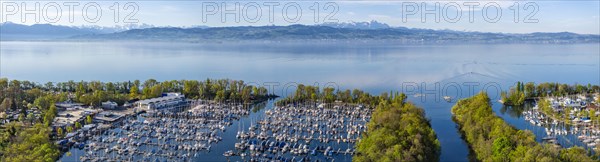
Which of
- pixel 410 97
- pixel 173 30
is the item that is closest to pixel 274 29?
pixel 173 30

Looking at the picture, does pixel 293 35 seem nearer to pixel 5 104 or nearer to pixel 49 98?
pixel 49 98

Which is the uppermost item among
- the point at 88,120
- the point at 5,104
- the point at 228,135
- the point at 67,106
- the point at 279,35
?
the point at 279,35

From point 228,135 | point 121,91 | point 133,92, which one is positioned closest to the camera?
point 228,135

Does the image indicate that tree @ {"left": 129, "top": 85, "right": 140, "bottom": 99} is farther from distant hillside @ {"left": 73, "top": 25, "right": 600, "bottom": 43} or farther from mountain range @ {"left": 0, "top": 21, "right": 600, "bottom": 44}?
distant hillside @ {"left": 73, "top": 25, "right": 600, "bottom": 43}

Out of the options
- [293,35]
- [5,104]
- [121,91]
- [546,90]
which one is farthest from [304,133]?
[293,35]

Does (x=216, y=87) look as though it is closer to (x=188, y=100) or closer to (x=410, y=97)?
(x=188, y=100)

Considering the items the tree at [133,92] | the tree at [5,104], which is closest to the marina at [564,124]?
the tree at [133,92]

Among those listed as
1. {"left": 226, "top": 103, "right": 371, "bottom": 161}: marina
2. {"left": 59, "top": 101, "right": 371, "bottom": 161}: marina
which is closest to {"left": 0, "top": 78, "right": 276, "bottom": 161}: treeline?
{"left": 59, "top": 101, "right": 371, "bottom": 161}: marina
